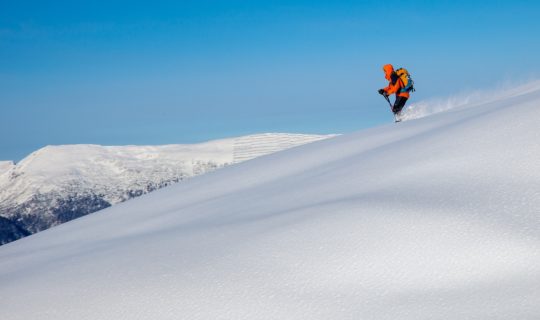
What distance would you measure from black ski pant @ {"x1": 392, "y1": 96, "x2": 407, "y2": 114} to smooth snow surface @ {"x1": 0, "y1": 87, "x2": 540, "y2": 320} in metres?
8.08

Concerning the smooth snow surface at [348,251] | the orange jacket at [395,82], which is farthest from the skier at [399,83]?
the smooth snow surface at [348,251]

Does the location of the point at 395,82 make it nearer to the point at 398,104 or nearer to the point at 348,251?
the point at 398,104

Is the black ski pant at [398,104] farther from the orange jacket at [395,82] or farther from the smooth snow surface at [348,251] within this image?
the smooth snow surface at [348,251]

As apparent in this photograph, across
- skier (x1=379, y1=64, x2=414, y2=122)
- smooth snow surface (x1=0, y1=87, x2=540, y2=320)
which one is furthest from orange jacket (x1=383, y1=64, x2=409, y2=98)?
smooth snow surface (x1=0, y1=87, x2=540, y2=320)

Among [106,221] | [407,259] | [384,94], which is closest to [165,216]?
[106,221]

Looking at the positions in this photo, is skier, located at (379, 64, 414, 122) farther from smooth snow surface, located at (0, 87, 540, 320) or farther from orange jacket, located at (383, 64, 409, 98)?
smooth snow surface, located at (0, 87, 540, 320)

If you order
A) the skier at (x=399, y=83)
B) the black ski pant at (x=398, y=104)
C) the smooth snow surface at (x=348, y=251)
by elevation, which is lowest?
the smooth snow surface at (x=348, y=251)

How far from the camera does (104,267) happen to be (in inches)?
309

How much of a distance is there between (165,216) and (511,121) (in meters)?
5.34

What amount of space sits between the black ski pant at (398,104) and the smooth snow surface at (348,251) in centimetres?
808

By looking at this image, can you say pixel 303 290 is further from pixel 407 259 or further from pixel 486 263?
pixel 486 263

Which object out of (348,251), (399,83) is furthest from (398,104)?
(348,251)

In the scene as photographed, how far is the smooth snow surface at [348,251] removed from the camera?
566 centimetres

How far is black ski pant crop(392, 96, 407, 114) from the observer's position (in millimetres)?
18625
